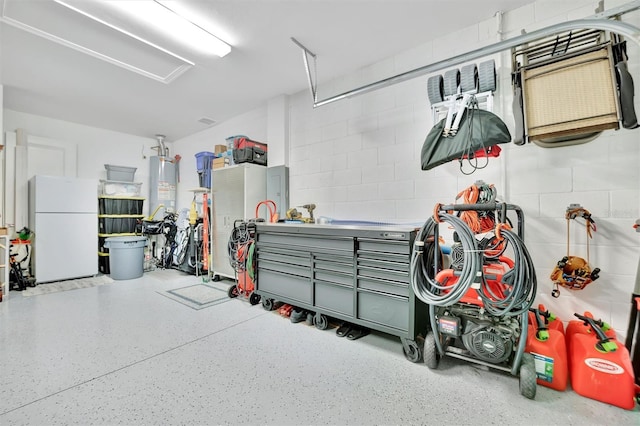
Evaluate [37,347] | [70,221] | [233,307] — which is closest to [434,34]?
[233,307]

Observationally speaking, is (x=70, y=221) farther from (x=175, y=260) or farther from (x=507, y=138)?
(x=507, y=138)

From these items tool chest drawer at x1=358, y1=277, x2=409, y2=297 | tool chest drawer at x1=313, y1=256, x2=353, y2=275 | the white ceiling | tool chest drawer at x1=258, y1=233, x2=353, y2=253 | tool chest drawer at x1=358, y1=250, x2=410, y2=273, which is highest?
the white ceiling

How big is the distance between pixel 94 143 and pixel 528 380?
8.02m

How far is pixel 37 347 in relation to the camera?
2301mm

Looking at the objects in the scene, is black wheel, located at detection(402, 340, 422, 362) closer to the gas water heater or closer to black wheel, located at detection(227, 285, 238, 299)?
black wheel, located at detection(227, 285, 238, 299)

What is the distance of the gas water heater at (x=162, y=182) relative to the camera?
6.34 meters

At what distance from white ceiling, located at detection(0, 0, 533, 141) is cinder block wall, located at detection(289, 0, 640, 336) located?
26 centimetres

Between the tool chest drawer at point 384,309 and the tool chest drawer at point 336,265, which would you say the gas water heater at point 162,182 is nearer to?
the tool chest drawer at point 336,265

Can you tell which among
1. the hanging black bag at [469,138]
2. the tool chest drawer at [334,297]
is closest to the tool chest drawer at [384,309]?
the tool chest drawer at [334,297]

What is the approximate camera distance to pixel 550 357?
1.74m

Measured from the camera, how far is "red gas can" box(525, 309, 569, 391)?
172 cm

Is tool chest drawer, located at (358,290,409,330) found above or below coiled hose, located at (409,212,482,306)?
below

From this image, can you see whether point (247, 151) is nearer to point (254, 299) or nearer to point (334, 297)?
point (254, 299)

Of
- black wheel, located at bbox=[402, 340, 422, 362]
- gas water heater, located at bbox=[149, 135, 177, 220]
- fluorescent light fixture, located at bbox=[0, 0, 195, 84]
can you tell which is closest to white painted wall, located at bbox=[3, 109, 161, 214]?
gas water heater, located at bbox=[149, 135, 177, 220]
